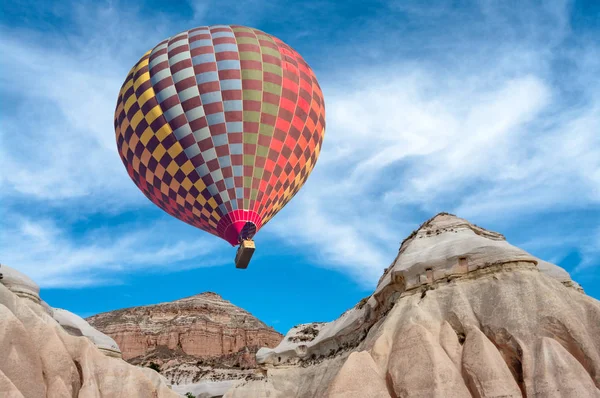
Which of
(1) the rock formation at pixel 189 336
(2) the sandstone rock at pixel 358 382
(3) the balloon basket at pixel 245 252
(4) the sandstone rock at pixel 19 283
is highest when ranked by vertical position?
(1) the rock formation at pixel 189 336

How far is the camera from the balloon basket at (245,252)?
1092 inches

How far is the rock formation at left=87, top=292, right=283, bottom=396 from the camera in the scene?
8255 centimetres

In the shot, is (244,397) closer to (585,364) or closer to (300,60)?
(300,60)

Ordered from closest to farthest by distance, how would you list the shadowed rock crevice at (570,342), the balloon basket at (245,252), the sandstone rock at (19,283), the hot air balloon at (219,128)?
the shadowed rock crevice at (570,342) → the balloon basket at (245,252) → the hot air balloon at (219,128) → the sandstone rock at (19,283)

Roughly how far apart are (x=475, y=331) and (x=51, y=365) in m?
15.5

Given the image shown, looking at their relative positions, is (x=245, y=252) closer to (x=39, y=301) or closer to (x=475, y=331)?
(x=475, y=331)

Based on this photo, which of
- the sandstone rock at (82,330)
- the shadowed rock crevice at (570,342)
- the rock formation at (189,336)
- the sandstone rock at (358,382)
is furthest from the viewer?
the rock formation at (189,336)

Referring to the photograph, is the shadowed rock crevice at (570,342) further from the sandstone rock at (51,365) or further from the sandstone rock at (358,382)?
the sandstone rock at (51,365)

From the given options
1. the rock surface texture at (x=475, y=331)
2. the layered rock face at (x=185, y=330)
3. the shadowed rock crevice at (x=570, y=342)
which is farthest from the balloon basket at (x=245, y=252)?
the layered rock face at (x=185, y=330)

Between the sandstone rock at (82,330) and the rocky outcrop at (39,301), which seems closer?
the rocky outcrop at (39,301)

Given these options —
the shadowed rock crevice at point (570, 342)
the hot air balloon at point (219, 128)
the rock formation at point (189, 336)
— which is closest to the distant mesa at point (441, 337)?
the shadowed rock crevice at point (570, 342)

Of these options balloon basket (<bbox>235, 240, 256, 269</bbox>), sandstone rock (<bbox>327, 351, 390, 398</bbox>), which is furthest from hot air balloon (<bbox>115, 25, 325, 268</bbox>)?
sandstone rock (<bbox>327, 351, 390, 398</bbox>)

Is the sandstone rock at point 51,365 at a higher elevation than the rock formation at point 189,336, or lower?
lower

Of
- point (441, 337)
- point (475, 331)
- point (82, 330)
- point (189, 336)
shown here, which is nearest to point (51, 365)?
point (441, 337)
